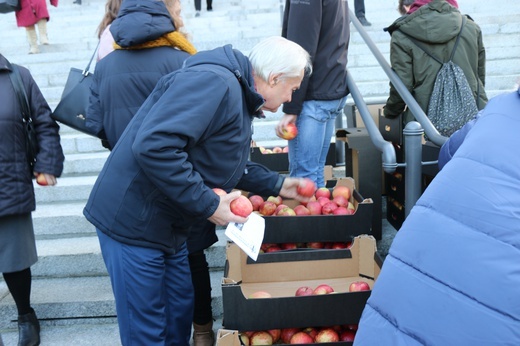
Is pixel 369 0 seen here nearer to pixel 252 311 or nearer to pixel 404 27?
pixel 404 27

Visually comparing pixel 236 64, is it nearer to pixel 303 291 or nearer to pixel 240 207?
pixel 240 207

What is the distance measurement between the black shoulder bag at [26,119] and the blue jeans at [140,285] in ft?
3.14

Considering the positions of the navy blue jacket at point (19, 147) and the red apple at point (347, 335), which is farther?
the navy blue jacket at point (19, 147)

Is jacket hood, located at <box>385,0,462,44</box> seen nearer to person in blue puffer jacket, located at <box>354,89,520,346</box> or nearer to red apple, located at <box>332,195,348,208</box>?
red apple, located at <box>332,195,348,208</box>

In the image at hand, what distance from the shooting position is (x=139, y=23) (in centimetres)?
241

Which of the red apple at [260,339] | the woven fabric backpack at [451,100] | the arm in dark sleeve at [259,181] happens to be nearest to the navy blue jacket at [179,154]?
the arm in dark sleeve at [259,181]

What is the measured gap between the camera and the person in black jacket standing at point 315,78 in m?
2.90

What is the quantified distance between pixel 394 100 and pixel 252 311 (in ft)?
6.18

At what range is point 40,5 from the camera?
7.20 m

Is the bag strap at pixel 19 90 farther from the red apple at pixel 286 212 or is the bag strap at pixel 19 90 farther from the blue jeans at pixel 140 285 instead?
the red apple at pixel 286 212

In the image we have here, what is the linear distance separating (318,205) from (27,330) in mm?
1693

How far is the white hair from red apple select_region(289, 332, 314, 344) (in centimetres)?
105

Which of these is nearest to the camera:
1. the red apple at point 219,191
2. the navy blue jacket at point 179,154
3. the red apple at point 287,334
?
the navy blue jacket at point 179,154

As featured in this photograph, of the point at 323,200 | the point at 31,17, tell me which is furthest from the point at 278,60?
the point at 31,17
